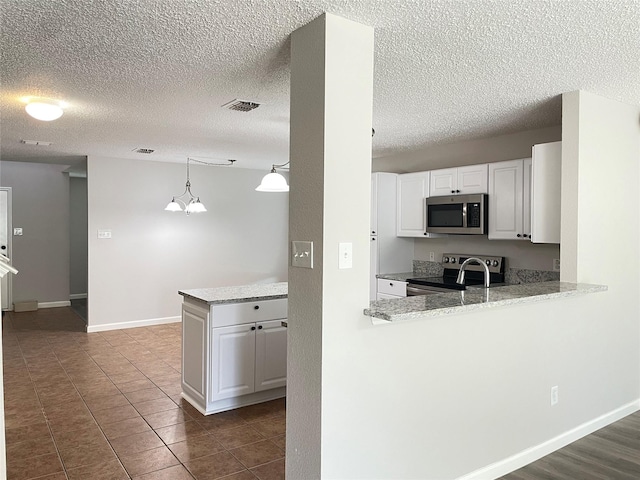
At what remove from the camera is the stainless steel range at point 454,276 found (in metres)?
4.52

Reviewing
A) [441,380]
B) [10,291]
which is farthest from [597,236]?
[10,291]

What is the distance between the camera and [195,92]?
3.12 metres

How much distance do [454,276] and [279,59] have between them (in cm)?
325

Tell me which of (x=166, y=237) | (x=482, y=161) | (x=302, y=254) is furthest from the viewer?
(x=166, y=237)

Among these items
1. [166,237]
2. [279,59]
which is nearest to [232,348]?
[279,59]

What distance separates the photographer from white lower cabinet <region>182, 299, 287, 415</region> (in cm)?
345

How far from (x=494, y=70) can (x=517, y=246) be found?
7.37 ft

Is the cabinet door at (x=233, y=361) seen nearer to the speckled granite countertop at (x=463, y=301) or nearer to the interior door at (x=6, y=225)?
the speckled granite countertop at (x=463, y=301)

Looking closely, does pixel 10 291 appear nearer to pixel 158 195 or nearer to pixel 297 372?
pixel 158 195

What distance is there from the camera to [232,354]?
138 inches

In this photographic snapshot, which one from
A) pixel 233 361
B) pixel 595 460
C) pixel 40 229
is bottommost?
pixel 595 460

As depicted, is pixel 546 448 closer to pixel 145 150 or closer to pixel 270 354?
pixel 270 354

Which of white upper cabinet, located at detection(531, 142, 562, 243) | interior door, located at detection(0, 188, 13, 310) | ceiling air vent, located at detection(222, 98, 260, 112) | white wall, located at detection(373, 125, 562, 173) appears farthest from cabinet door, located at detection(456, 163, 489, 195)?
interior door, located at detection(0, 188, 13, 310)

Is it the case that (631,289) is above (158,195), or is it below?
below
